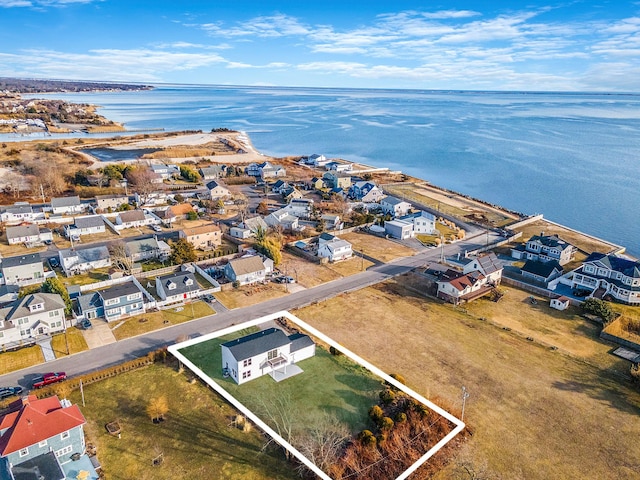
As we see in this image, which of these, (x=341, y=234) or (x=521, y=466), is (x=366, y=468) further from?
(x=341, y=234)

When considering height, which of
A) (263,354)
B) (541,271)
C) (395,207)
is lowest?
(263,354)

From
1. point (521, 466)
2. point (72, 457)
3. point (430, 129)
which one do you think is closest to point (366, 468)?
point (521, 466)

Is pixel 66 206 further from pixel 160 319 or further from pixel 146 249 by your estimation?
pixel 160 319

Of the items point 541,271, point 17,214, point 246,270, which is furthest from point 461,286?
point 17,214

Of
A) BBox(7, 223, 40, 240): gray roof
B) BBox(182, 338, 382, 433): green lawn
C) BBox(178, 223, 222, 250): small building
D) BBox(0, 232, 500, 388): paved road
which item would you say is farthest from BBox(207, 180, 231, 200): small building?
BBox(182, 338, 382, 433): green lawn

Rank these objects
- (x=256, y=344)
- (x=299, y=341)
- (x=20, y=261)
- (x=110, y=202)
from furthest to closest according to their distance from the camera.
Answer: (x=110, y=202) < (x=20, y=261) < (x=299, y=341) < (x=256, y=344)

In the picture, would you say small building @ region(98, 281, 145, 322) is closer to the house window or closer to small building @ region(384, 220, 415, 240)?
the house window
